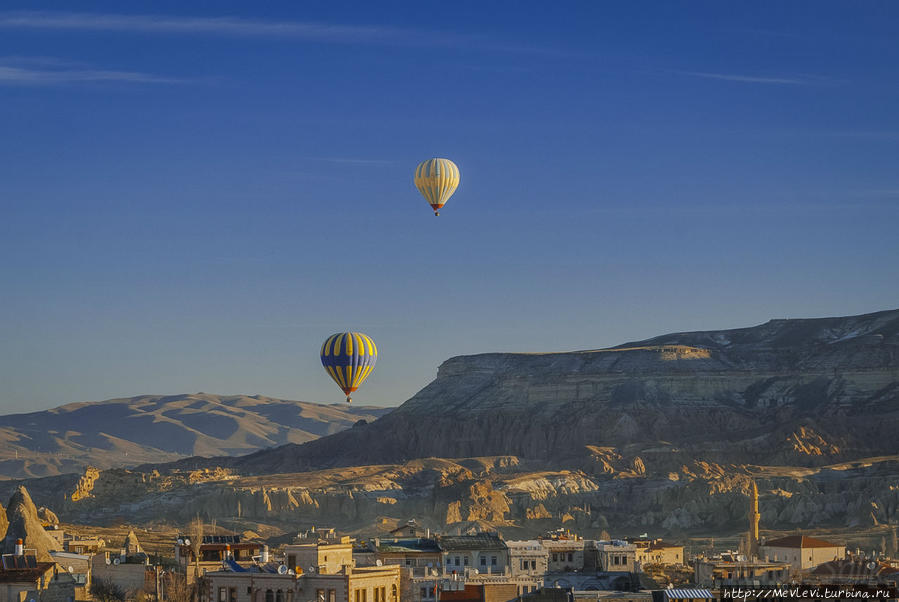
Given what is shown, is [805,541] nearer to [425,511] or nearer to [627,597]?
[627,597]

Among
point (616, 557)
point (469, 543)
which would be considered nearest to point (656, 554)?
point (616, 557)

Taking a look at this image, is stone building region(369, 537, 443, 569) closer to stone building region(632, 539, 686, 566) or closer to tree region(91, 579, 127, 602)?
tree region(91, 579, 127, 602)

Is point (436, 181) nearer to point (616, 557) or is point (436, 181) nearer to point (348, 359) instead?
point (348, 359)

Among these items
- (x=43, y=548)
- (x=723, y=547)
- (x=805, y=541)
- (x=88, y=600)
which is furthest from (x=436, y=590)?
(x=723, y=547)

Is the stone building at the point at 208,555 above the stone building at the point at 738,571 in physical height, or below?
above

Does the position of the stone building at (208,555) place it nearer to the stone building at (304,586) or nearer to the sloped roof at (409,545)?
the sloped roof at (409,545)

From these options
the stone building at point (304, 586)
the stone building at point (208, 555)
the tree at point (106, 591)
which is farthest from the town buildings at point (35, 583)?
the stone building at point (304, 586)
